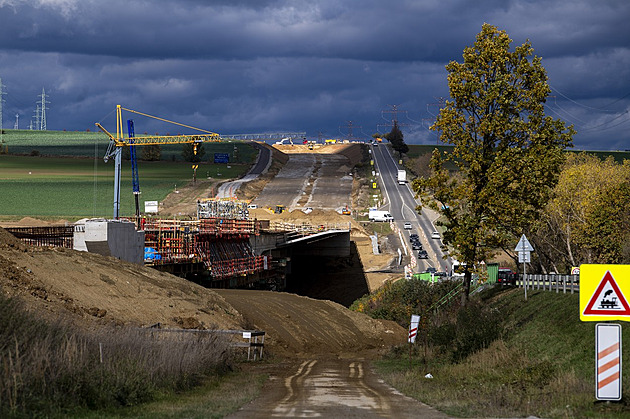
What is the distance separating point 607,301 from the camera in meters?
17.2

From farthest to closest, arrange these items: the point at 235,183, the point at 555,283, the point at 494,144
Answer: the point at 235,183 < the point at 555,283 < the point at 494,144

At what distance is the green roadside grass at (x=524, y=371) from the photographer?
742 inches

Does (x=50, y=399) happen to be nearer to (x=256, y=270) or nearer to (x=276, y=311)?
(x=276, y=311)

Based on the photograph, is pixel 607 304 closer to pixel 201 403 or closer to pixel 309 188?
pixel 201 403

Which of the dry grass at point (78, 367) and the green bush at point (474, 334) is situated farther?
the green bush at point (474, 334)

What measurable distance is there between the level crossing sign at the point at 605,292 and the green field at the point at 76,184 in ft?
325

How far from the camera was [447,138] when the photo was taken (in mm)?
45531

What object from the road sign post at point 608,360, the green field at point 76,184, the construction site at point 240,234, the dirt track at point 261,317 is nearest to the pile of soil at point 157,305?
the dirt track at point 261,317

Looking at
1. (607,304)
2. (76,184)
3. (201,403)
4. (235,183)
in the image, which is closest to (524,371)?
(607,304)

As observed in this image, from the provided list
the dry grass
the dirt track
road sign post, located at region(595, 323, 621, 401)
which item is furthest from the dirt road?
road sign post, located at region(595, 323, 621, 401)

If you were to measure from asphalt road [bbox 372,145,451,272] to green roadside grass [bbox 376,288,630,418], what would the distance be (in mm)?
40390

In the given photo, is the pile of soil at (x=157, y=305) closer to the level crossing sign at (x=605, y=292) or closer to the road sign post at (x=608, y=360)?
the level crossing sign at (x=605, y=292)

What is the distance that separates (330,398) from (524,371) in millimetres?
6966

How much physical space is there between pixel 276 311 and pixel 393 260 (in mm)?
57811
